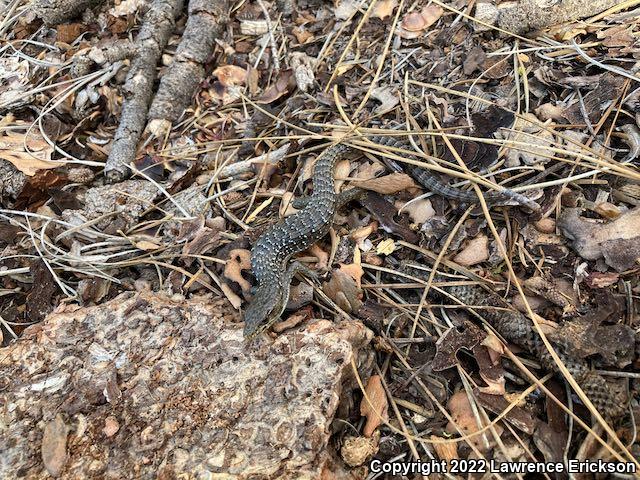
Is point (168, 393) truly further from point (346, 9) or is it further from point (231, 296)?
point (346, 9)

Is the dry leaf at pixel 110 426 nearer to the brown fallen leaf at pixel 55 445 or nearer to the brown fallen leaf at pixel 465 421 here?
the brown fallen leaf at pixel 55 445

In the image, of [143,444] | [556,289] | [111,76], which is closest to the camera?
[143,444]

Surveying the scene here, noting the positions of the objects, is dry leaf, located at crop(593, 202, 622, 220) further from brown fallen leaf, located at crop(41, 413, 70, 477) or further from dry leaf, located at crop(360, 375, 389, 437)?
brown fallen leaf, located at crop(41, 413, 70, 477)

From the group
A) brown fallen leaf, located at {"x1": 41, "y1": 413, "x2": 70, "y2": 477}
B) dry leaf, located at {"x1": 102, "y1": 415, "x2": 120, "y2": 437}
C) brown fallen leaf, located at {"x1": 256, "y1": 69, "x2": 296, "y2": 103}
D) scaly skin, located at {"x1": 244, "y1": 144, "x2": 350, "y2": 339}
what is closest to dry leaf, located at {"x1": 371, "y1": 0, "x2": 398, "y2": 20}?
brown fallen leaf, located at {"x1": 256, "y1": 69, "x2": 296, "y2": 103}

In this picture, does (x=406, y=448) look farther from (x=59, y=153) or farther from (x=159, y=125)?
(x=59, y=153)

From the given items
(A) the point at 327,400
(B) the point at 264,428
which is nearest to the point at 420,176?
(A) the point at 327,400

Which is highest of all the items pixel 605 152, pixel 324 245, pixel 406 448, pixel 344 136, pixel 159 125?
pixel 605 152

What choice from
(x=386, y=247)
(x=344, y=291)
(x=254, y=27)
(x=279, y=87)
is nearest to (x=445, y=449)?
(x=344, y=291)

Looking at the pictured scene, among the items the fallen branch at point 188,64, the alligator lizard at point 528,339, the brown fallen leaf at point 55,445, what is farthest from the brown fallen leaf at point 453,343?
the fallen branch at point 188,64
